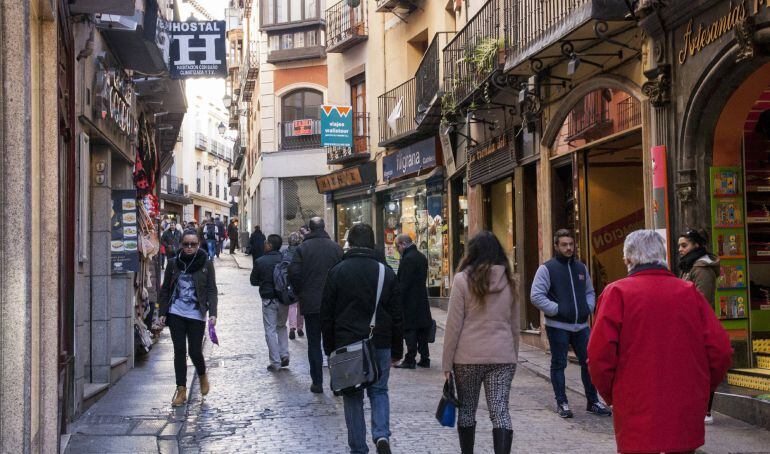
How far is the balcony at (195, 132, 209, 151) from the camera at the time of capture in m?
66.6

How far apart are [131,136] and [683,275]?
7990 millimetres

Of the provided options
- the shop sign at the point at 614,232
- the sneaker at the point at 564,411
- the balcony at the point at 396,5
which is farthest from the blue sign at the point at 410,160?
the sneaker at the point at 564,411

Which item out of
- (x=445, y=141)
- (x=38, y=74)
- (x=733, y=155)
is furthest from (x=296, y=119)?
(x=38, y=74)

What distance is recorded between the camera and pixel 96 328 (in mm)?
10992

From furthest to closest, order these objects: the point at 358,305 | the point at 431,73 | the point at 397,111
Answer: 1. the point at 397,111
2. the point at 431,73
3. the point at 358,305

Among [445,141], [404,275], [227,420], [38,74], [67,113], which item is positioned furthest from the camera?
[445,141]

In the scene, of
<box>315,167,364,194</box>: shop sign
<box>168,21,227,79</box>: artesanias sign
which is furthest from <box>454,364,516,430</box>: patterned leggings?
<box>315,167,364,194</box>: shop sign

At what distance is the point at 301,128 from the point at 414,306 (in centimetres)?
2595

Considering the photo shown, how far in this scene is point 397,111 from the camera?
24.2 metres

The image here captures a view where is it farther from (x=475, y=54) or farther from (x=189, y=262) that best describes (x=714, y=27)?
(x=475, y=54)

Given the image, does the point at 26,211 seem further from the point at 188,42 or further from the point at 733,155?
the point at 188,42

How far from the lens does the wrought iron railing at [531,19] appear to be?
1230cm

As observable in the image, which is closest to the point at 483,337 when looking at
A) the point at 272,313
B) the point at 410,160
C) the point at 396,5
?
the point at 272,313

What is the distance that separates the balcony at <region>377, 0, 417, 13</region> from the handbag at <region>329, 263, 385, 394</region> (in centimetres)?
1774
